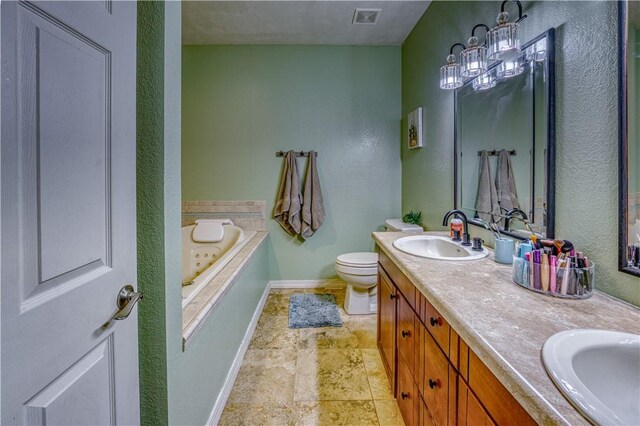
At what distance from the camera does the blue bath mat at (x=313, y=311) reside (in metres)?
2.36

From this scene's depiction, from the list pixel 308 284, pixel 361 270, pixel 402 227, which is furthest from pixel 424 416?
pixel 308 284

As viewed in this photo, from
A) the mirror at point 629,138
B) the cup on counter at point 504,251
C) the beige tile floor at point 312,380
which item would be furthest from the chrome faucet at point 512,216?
the beige tile floor at point 312,380

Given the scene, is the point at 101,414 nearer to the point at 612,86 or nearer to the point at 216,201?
the point at 612,86

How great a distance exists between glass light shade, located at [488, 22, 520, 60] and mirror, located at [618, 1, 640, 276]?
0.40 metres

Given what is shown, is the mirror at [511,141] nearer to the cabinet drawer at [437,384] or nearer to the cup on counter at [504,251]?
the cup on counter at [504,251]

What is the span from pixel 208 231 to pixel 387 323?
6.52 ft

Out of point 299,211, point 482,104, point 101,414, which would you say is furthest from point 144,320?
point 299,211

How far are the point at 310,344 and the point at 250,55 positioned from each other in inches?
109

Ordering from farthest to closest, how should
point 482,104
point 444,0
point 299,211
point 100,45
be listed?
1. point 299,211
2. point 444,0
3. point 482,104
4. point 100,45

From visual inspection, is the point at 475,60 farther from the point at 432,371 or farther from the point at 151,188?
the point at 151,188

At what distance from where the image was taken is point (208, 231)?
289 centimetres

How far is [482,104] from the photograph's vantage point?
1.65 meters

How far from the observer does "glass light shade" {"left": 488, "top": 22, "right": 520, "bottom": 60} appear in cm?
125

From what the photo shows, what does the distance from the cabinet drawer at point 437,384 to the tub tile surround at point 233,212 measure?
2311mm
